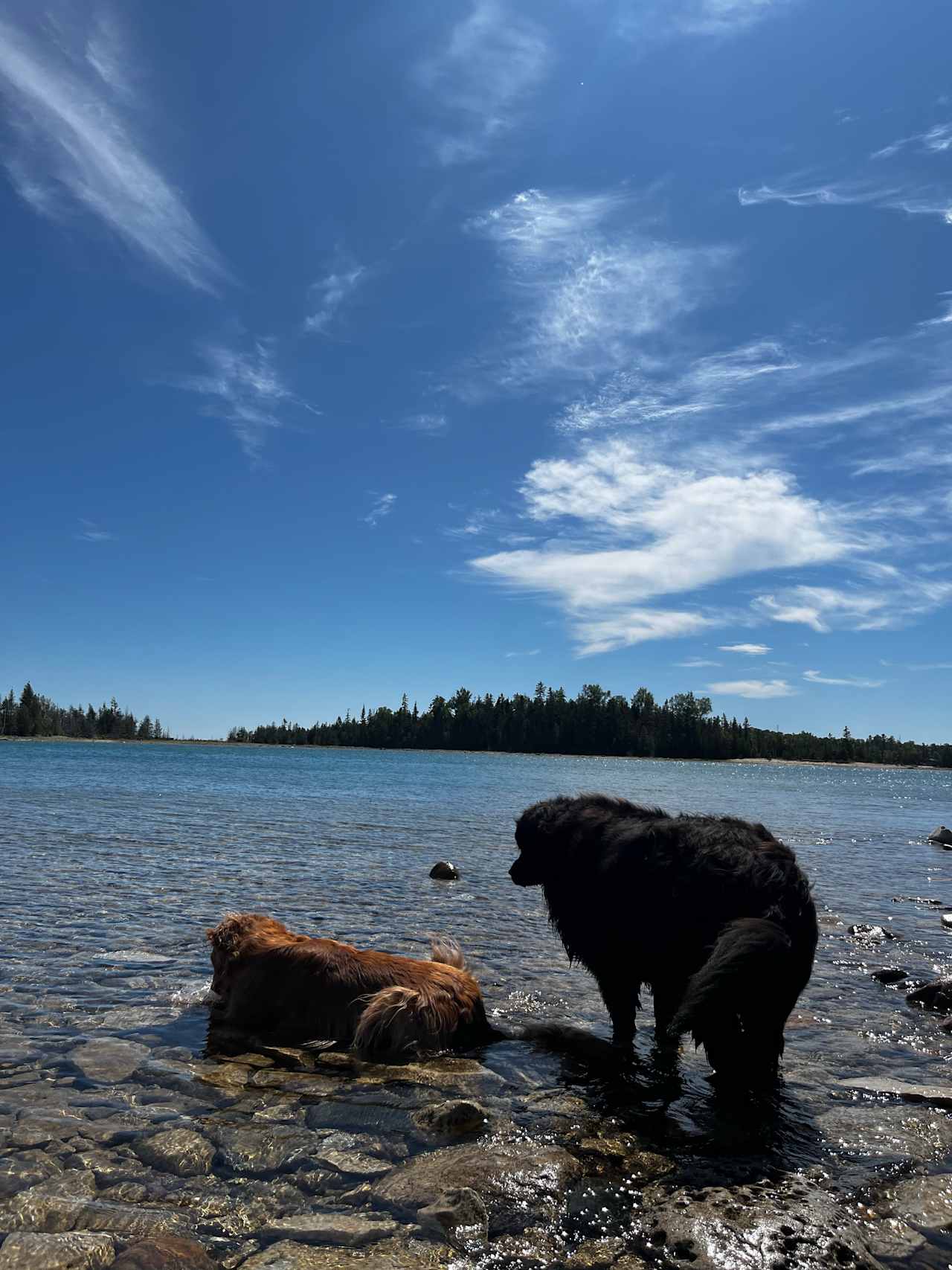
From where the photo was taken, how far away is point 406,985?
6.02 m

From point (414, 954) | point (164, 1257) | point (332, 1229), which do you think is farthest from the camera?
point (414, 954)

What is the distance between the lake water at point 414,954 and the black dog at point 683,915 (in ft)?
1.58

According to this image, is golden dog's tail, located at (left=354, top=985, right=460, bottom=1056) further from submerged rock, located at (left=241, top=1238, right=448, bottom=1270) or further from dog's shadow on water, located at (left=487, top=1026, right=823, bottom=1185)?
submerged rock, located at (left=241, top=1238, right=448, bottom=1270)

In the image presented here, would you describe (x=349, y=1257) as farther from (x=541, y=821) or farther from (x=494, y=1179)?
(x=541, y=821)

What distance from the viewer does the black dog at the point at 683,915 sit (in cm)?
473

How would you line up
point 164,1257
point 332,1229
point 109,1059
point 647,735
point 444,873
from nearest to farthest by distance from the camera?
point 164,1257 < point 332,1229 < point 109,1059 < point 444,873 < point 647,735

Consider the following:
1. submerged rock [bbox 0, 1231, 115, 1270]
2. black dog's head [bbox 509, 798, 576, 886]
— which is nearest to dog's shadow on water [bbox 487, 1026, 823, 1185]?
black dog's head [bbox 509, 798, 576, 886]

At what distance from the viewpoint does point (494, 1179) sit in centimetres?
379

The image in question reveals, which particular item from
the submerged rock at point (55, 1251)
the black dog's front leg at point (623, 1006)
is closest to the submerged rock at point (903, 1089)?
the black dog's front leg at point (623, 1006)

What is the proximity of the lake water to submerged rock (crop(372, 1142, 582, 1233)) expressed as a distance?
0.15 meters

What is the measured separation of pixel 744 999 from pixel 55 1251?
148 inches

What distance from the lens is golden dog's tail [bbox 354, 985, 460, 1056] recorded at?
220 inches

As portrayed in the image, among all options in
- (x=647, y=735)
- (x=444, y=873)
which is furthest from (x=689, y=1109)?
(x=647, y=735)

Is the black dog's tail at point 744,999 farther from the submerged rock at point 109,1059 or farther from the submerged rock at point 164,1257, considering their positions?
the submerged rock at point 109,1059
